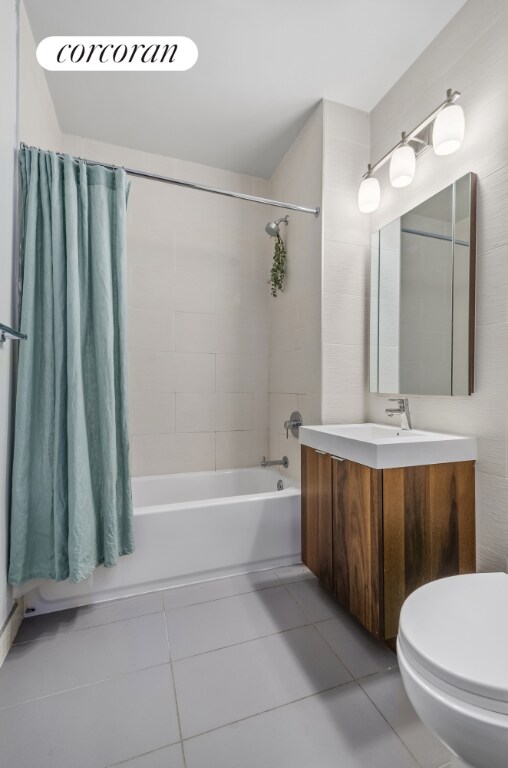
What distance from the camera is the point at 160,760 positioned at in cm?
93

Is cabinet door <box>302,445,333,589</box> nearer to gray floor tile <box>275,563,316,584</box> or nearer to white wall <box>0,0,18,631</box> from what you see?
gray floor tile <box>275,563,316,584</box>

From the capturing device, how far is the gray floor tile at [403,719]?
37.2 inches

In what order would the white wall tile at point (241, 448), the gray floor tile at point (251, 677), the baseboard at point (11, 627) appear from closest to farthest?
the gray floor tile at point (251, 677) < the baseboard at point (11, 627) < the white wall tile at point (241, 448)

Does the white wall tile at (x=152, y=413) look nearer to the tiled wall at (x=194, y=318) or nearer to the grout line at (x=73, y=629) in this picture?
the tiled wall at (x=194, y=318)

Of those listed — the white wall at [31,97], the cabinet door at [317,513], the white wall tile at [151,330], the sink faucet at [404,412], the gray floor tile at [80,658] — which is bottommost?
the gray floor tile at [80,658]

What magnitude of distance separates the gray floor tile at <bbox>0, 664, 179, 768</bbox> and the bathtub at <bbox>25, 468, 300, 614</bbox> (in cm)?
48

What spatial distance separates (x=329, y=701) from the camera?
110cm

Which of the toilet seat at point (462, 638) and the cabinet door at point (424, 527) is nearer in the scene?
the toilet seat at point (462, 638)

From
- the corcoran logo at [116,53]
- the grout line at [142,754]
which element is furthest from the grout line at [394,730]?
the corcoran logo at [116,53]

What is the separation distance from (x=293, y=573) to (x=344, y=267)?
1.66 metres

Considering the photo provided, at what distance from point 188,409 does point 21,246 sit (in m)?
1.35

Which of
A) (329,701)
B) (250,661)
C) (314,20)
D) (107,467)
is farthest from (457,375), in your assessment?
(314,20)

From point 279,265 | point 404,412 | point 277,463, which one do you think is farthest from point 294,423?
point 279,265

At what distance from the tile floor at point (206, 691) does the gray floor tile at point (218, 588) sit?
24 mm
